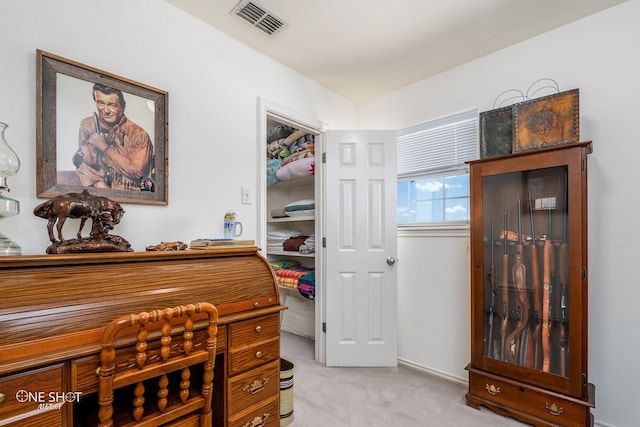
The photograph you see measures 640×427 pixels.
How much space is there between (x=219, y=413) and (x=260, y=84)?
214 cm

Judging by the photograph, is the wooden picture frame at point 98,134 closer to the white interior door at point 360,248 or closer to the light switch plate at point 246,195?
the light switch plate at point 246,195

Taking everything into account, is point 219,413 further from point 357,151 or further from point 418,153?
point 418,153

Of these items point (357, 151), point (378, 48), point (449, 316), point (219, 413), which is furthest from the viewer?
point (357, 151)

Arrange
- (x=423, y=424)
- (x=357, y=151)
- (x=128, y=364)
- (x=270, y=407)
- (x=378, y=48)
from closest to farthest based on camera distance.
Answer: (x=128, y=364), (x=270, y=407), (x=423, y=424), (x=378, y=48), (x=357, y=151)

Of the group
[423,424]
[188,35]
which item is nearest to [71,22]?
[188,35]

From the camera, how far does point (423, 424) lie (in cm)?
187

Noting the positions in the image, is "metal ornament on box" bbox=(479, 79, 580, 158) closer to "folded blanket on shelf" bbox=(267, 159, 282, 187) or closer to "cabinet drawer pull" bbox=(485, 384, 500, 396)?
"cabinet drawer pull" bbox=(485, 384, 500, 396)

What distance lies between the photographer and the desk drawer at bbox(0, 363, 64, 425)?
86 cm

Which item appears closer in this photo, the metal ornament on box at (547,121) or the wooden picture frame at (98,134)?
the wooden picture frame at (98,134)

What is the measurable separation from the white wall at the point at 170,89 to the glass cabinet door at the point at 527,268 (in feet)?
5.65

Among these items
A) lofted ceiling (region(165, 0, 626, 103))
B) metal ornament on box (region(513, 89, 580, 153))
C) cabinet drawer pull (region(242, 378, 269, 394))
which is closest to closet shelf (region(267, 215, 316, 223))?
lofted ceiling (region(165, 0, 626, 103))

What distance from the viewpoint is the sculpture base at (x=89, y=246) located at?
117 centimetres

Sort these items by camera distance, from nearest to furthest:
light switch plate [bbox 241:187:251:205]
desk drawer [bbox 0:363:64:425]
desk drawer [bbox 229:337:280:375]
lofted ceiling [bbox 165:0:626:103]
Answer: desk drawer [bbox 0:363:64:425] < desk drawer [bbox 229:337:280:375] < lofted ceiling [bbox 165:0:626:103] < light switch plate [bbox 241:187:251:205]

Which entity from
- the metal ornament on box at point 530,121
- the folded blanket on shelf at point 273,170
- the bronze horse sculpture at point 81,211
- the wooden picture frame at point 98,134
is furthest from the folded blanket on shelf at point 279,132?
the bronze horse sculpture at point 81,211
